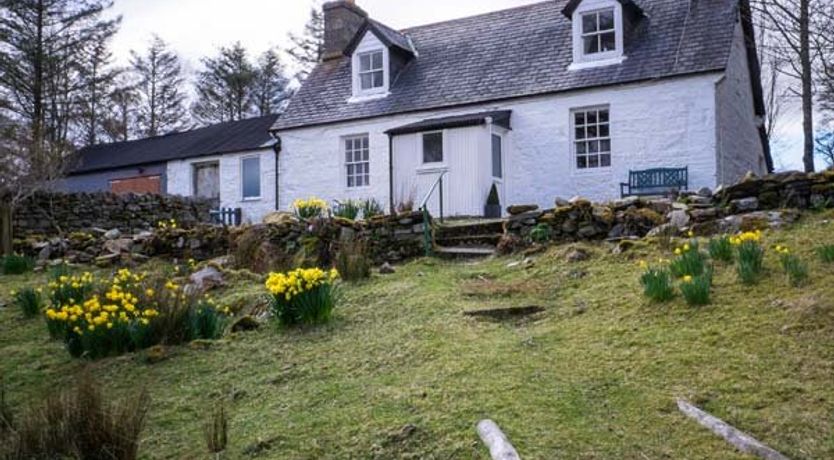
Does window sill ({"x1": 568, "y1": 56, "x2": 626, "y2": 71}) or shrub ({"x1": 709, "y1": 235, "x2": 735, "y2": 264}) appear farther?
window sill ({"x1": 568, "y1": 56, "x2": 626, "y2": 71})

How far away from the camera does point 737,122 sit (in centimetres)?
1667

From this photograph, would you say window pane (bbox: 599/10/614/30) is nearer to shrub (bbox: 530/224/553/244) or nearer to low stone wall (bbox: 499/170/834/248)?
low stone wall (bbox: 499/170/834/248)

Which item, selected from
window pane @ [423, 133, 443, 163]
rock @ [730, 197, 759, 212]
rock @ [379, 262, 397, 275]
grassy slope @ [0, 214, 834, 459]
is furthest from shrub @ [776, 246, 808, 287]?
window pane @ [423, 133, 443, 163]

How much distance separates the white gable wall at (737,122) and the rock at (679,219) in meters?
6.23

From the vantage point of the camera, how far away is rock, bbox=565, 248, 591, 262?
8.37 meters

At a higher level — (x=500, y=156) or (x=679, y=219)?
(x=500, y=156)

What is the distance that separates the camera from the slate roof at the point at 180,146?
22.8 meters

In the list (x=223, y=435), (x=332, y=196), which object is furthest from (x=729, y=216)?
(x=332, y=196)

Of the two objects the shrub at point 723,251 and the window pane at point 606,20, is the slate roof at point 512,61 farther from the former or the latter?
the shrub at point 723,251

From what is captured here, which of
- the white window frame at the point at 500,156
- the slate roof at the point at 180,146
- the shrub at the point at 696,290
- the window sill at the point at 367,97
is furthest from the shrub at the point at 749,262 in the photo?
the slate roof at the point at 180,146

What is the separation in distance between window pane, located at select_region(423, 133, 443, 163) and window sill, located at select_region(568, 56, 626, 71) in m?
3.33

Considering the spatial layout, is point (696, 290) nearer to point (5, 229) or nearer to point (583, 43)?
point (5, 229)

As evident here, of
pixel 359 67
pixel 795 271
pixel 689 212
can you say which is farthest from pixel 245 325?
pixel 359 67

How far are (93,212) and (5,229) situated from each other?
8.71ft
